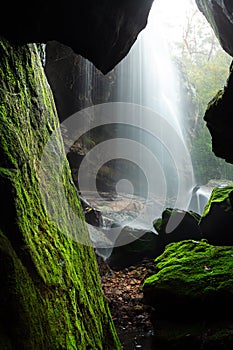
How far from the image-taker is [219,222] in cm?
881

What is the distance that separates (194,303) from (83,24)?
4.57 m

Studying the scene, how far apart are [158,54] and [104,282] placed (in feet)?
71.2

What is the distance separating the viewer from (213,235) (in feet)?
28.7

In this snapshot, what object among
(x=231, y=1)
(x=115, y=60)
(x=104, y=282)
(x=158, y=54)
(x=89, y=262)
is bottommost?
(x=104, y=282)

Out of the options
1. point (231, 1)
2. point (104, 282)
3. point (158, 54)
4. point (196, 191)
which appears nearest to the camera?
point (231, 1)

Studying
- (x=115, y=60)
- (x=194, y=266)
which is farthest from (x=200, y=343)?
(x=115, y=60)

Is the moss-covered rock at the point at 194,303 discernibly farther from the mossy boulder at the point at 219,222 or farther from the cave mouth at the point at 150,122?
the cave mouth at the point at 150,122

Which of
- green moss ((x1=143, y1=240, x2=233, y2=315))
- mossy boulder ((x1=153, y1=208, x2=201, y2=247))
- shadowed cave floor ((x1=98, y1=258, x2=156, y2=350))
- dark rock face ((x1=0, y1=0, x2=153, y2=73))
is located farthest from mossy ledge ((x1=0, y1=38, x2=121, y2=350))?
mossy boulder ((x1=153, y1=208, x2=201, y2=247))

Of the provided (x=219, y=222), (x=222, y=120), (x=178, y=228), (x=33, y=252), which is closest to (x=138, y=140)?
(x=178, y=228)

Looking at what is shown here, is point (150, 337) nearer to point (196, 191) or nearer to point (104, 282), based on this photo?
point (104, 282)

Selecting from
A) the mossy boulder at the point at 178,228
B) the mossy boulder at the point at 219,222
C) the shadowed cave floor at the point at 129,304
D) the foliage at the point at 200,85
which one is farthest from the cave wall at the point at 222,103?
the foliage at the point at 200,85

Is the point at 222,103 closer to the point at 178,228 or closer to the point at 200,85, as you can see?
the point at 178,228

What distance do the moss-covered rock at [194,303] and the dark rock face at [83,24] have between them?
3.99 m

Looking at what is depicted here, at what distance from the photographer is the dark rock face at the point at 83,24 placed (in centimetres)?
350
